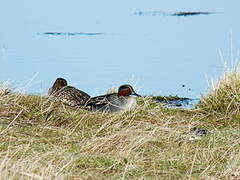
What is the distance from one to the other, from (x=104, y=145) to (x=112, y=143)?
112 millimetres

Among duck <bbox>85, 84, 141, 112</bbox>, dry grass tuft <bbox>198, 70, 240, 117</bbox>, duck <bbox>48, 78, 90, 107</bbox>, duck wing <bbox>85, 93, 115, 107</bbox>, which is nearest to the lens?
duck <bbox>85, 84, 141, 112</bbox>

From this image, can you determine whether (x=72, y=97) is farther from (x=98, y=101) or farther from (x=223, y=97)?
(x=223, y=97)

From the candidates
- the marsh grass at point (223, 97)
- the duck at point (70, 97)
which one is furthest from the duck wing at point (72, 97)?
the marsh grass at point (223, 97)

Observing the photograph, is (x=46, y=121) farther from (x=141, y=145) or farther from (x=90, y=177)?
(x=90, y=177)

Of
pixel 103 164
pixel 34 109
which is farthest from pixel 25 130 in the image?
pixel 103 164

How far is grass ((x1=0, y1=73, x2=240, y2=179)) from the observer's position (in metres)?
5.73

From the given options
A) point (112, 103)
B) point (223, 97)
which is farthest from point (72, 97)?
point (223, 97)

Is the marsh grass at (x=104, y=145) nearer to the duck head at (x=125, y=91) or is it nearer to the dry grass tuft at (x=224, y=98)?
the dry grass tuft at (x=224, y=98)

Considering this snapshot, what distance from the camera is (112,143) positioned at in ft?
21.9

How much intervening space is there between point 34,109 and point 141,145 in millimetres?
1917

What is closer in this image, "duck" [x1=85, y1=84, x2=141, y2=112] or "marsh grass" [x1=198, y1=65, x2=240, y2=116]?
"duck" [x1=85, y1=84, x2=141, y2=112]

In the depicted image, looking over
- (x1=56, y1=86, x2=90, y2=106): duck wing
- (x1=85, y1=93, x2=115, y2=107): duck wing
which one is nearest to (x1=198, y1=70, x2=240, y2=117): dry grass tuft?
(x1=85, y1=93, x2=115, y2=107): duck wing

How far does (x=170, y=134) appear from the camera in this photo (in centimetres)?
714

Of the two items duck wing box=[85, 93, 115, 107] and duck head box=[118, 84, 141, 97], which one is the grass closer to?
duck head box=[118, 84, 141, 97]
